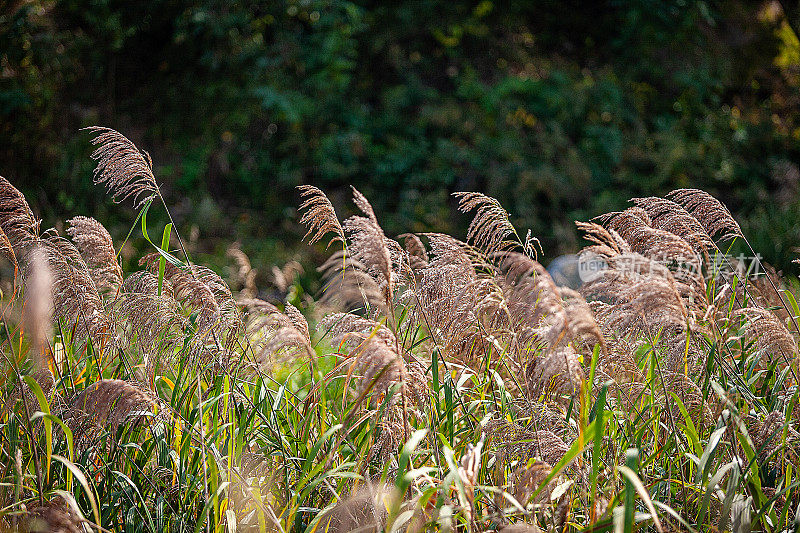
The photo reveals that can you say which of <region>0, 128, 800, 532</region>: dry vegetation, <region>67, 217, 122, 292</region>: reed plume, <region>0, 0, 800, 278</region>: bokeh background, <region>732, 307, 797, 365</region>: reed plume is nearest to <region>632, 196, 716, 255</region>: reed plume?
<region>0, 128, 800, 532</region>: dry vegetation

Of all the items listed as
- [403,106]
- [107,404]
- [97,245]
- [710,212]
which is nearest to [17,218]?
[97,245]

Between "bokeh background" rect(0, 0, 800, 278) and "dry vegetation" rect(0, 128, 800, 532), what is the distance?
5.12m

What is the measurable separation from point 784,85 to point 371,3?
588 centimetres

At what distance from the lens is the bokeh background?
820 cm

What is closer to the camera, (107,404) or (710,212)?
(107,404)

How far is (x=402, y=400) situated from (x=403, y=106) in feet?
25.8

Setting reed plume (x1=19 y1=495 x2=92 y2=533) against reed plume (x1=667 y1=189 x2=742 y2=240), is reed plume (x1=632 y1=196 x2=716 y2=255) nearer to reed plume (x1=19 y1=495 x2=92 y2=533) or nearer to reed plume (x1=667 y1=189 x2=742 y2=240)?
reed plume (x1=667 y1=189 x2=742 y2=240)

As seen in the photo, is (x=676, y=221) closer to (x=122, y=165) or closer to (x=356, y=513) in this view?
(x=356, y=513)

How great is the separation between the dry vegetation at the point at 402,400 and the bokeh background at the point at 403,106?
5.12 m

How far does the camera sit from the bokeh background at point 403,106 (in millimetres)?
8195

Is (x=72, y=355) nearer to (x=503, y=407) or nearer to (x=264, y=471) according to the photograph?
(x=264, y=471)

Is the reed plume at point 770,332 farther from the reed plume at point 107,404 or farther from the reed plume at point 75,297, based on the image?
the reed plume at point 75,297

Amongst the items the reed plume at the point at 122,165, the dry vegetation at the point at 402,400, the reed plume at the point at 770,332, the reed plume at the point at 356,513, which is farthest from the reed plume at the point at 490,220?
the reed plume at the point at 122,165

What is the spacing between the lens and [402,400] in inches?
82.4
